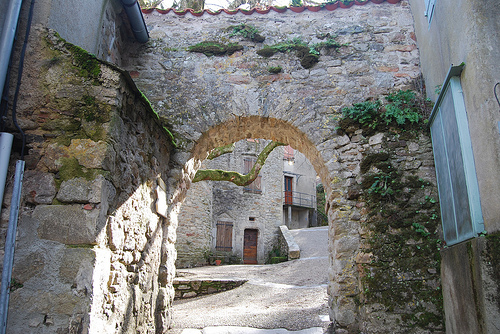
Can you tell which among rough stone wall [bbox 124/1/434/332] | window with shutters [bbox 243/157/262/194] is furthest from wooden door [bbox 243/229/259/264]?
rough stone wall [bbox 124/1/434/332]

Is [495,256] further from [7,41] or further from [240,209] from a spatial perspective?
[240,209]

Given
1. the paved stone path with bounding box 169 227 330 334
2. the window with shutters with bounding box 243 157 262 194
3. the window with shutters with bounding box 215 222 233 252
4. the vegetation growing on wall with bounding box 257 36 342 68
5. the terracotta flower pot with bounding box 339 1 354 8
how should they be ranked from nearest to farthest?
the paved stone path with bounding box 169 227 330 334
the vegetation growing on wall with bounding box 257 36 342 68
the terracotta flower pot with bounding box 339 1 354 8
the window with shutters with bounding box 215 222 233 252
the window with shutters with bounding box 243 157 262 194

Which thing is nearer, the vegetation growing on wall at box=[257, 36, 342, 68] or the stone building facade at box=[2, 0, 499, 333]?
the stone building facade at box=[2, 0, 499, 333]

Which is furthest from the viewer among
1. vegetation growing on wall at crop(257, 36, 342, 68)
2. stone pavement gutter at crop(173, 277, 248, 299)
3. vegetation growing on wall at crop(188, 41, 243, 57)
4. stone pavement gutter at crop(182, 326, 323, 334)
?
stone pavement gutter at crop(173, 277, 248, 299)

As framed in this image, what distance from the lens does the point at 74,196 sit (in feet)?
7.85

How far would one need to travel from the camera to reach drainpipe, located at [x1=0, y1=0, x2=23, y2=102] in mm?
2505

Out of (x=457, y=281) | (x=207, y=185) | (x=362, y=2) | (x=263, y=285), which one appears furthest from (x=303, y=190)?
(x=457, y=281)

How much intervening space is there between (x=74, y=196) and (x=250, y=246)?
14482mm

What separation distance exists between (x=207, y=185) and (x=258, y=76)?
10495mm

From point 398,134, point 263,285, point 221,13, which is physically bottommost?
point 263,285

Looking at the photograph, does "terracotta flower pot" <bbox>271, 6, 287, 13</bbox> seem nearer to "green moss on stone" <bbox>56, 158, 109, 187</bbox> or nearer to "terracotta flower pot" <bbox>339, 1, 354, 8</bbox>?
"terracotta flower pot" <bbox>339, 1, 354, 8</bbox>

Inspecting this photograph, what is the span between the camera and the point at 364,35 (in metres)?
4.85

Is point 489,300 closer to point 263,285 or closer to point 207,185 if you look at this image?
point 263,285

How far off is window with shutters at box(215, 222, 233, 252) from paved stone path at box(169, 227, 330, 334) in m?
5.76
